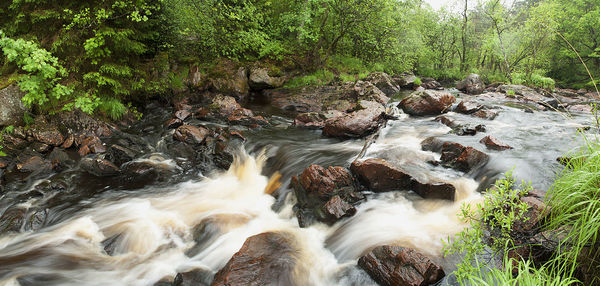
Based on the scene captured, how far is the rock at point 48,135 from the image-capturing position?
7.15 metres

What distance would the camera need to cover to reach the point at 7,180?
19.3 feet

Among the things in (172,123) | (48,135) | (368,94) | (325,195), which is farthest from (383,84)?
(48,135)

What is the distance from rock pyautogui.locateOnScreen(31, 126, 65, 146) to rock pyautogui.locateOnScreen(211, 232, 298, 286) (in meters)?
6.67

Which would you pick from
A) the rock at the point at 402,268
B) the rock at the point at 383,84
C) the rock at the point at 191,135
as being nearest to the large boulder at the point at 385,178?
the rock at the point at 402,268

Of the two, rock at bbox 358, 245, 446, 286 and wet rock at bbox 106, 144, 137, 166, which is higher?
wet rock at bbox 106, 144, 137, 166

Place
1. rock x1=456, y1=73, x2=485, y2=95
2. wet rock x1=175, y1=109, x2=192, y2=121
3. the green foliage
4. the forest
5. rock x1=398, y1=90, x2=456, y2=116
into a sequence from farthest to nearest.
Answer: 1. rock x1=456, y1=73, x2=485, y2=95
2. rock x1=398, y1=90, x2=456, y2=116
3. wet rock x1=175, y1=109, x2=192, y2=121
4. the forest
5. the green foliage

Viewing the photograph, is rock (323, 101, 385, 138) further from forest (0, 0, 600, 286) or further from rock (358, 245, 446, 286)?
rock (358, 245, 446, 286)

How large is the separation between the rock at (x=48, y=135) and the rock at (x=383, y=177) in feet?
25.4

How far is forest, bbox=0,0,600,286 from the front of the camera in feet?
9.95

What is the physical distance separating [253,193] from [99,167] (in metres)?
3.62

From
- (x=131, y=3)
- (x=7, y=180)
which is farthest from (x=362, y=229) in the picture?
(x=131, y=3)

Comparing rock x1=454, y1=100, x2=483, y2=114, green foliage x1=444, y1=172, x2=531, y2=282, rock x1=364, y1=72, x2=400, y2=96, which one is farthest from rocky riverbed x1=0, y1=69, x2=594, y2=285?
rock x1=364, y1=72, x2=400, y2=96

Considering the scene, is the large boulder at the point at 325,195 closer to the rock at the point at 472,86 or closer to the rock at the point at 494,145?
the rock at the point at 494,145

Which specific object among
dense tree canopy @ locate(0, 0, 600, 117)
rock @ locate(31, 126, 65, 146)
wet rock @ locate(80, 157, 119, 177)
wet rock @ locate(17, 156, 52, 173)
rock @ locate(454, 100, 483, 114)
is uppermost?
dense tree canopy @ locate(0, 0, 600, 117)
